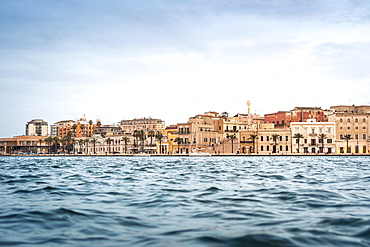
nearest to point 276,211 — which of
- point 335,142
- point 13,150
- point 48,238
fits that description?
point 48,238

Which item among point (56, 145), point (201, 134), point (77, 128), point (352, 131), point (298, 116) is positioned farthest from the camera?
point (77, 128)

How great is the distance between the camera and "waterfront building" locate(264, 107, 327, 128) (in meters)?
109

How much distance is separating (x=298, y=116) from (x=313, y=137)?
9.19 m

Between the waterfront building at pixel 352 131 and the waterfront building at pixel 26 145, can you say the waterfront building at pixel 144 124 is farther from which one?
the waterfront building at pixel 352 131

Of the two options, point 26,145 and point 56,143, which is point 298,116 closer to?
point 56,143

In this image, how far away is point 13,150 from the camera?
176 meters

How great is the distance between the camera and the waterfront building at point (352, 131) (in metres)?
100

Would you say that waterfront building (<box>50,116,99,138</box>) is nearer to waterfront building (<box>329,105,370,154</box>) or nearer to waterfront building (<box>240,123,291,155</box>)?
waterfront building (<box>240,123,291,155</box>)

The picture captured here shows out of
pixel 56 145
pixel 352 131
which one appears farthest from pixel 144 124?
pixel 352 131

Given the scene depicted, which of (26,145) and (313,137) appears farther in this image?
(26,145)

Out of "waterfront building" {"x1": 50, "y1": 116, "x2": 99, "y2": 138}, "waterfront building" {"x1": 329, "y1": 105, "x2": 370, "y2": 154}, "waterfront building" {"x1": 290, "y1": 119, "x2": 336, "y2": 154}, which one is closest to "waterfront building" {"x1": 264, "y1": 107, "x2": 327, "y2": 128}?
"waterfront building" {"x1": 290, "y1": 119, "x2": 336, "y2": 154}

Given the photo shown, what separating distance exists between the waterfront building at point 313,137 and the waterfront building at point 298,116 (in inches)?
209

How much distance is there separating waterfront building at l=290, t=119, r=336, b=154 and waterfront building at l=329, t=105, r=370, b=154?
1.59 meters

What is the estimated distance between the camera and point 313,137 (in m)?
102
